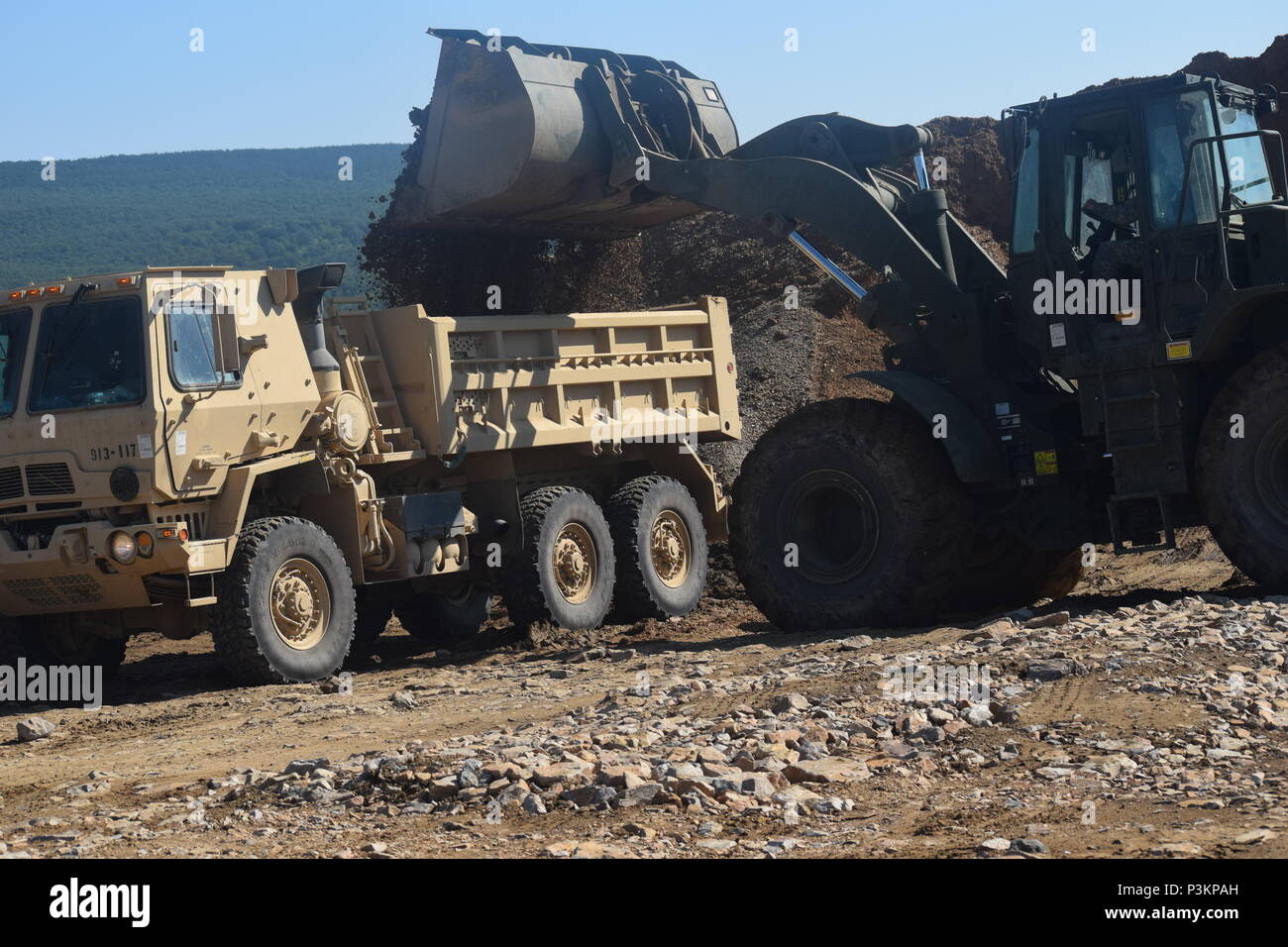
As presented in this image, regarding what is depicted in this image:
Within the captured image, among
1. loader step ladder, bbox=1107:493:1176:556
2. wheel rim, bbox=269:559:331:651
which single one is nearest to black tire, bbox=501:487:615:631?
wheel rim, bbox=269:559:331:651

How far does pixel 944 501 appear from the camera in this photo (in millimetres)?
10188

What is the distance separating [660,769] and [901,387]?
4.80m

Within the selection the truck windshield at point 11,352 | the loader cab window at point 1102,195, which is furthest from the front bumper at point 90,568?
the loader cab window at point 1102,195

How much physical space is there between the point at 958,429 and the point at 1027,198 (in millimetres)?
1542

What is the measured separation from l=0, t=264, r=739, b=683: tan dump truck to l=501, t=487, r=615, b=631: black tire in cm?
2

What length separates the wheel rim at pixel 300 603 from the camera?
10242mm

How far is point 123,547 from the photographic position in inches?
378

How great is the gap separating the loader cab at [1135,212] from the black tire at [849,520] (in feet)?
3.60

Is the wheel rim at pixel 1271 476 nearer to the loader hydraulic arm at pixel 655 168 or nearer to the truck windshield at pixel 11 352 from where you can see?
the loader hydraulic arm at pixel 655 168

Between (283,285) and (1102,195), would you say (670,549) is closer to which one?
(283,285)

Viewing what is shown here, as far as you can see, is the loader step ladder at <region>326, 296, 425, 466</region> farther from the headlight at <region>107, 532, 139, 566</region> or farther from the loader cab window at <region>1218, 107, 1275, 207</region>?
the loader cab window at <region>1218, 107, 1275, 207</region>

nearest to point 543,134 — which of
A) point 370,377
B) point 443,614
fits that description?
point 370,377
